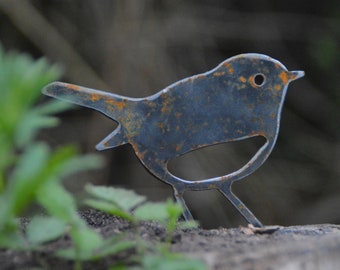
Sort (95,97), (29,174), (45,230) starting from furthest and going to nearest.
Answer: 1. (95,97)
2. (45,230)
3. (29,174)

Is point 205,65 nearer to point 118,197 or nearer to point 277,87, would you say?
point 277,87

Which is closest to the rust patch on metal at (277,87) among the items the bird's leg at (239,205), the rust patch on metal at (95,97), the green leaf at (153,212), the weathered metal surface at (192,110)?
the weathered metal surface at (192,110)

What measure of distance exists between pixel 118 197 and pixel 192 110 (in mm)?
470

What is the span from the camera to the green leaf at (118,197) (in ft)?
3.34

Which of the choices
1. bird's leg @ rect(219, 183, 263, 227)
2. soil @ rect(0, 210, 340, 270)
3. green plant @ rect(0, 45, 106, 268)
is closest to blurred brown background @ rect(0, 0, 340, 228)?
bird's leg @ rect(219, 183, 263, 227)

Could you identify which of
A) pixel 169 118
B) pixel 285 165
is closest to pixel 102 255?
pixel 169 118

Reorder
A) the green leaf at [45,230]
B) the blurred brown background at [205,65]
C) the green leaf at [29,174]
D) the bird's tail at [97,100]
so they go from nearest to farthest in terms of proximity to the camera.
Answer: the green leaf at [29,174] → the green leaf at [45,230] → the bird's tail at [97,100] → the blurred brown background at [205,65]

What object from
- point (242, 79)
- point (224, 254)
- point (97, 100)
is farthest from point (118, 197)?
point (242, 79)

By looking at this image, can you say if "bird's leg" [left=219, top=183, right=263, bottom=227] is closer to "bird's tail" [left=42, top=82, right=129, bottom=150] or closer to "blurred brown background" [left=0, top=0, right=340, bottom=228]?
"bird's tail" [left=42, top=82, right=129, bottom=150]

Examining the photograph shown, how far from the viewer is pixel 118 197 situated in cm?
104

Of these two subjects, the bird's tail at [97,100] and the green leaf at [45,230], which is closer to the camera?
the green leaf at [45,230]

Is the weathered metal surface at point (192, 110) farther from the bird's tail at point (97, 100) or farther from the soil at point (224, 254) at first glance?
the soil at point (224, 254)

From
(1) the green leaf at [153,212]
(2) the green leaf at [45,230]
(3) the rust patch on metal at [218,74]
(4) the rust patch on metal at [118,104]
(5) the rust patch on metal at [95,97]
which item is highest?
(5) the rust patch on metal at [95,97]

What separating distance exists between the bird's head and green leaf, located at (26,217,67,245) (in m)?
0.61
